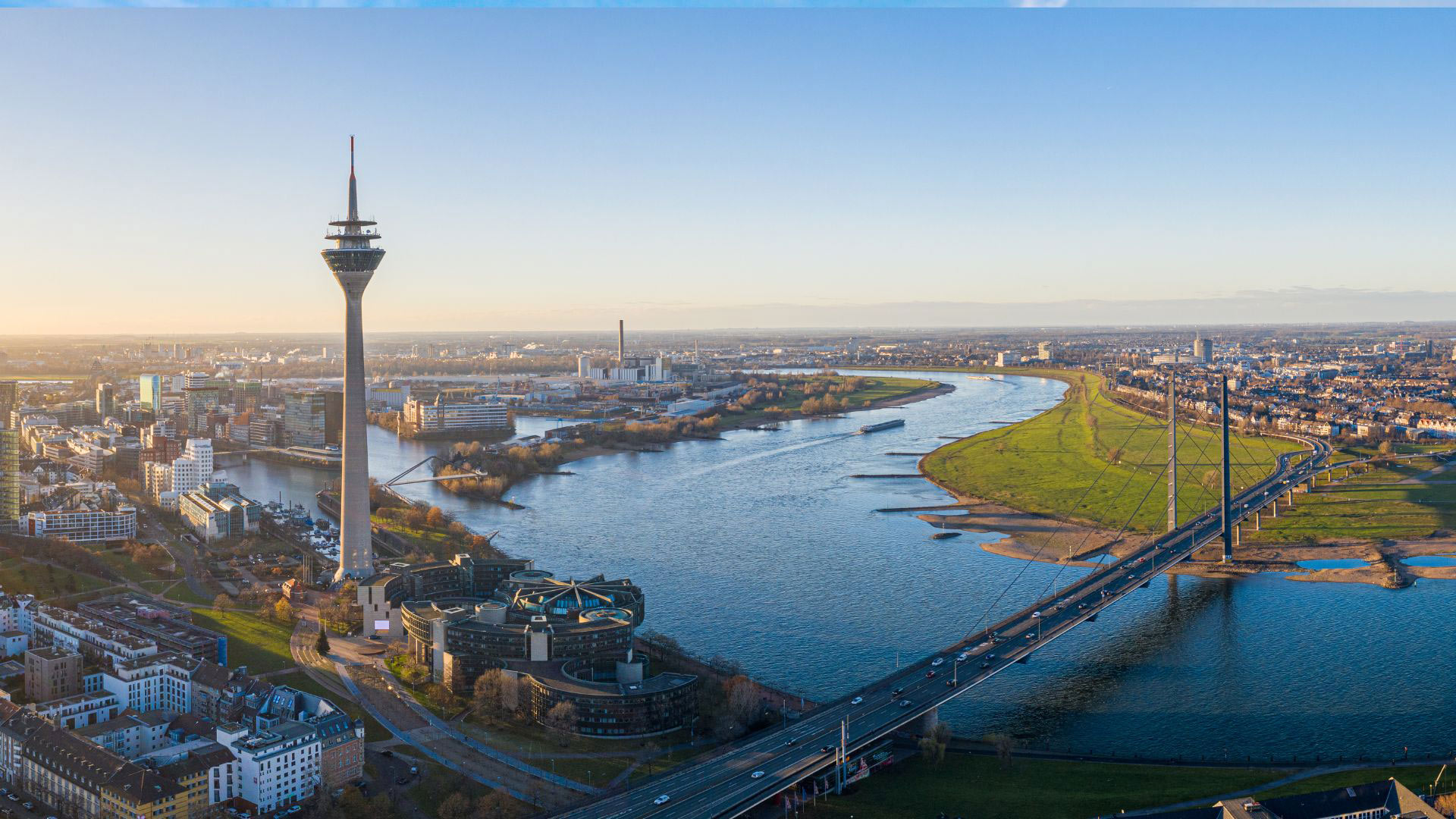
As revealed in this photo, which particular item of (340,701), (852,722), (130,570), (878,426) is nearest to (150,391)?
(130,570)

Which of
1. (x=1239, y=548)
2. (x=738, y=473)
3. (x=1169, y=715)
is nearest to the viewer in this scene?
(x=1169, y=715)

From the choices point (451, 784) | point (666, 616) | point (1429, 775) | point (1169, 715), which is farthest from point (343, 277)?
point (1429, 775)

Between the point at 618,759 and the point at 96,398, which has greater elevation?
the point at 96,398

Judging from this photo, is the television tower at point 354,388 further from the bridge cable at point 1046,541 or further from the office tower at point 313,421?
the office tower at point 313,421

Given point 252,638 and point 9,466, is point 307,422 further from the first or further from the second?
point 252,638

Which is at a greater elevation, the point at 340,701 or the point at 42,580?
the point at 42,580

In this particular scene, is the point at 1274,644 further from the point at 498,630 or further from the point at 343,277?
the point at 343,277

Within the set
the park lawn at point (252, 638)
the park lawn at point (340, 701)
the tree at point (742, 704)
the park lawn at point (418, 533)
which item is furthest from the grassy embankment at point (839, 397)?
the tree at point (742, 704)

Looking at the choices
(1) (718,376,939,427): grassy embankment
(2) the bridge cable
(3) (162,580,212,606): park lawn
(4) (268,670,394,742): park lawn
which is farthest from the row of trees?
(4) (268,670,394,742): park lawn
